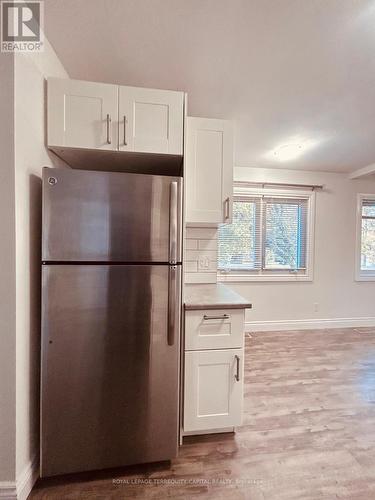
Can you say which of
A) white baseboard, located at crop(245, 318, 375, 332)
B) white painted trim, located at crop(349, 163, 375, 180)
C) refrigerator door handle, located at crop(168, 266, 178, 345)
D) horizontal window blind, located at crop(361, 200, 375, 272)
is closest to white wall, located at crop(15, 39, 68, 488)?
refrigerator door handle, located at crop(168, 266, 178, 345)

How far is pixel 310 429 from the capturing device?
1.73 metres

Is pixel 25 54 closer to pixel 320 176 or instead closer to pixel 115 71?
pixel 115 71

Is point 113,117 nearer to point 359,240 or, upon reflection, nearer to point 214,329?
point 214,329

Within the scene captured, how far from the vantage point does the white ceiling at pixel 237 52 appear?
4.01ft

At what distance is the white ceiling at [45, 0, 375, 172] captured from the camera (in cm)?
122

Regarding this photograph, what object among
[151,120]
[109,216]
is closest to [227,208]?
[151,120]

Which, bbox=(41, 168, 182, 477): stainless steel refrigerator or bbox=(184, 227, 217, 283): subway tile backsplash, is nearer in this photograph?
bbox=(41, 168, 182, 477): stainless steel refrigerator

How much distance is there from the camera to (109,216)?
4.26ft

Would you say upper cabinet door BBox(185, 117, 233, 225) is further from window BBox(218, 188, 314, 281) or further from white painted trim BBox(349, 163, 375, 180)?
white painted trim BBox(349, 163, 375, 180)

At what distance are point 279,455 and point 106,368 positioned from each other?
1199mm

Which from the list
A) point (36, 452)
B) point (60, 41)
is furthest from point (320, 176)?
point (36, 452)

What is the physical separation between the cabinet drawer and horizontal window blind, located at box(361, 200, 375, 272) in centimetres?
342

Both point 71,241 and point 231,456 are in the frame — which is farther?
point 231,456

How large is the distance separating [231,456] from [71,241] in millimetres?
1589
